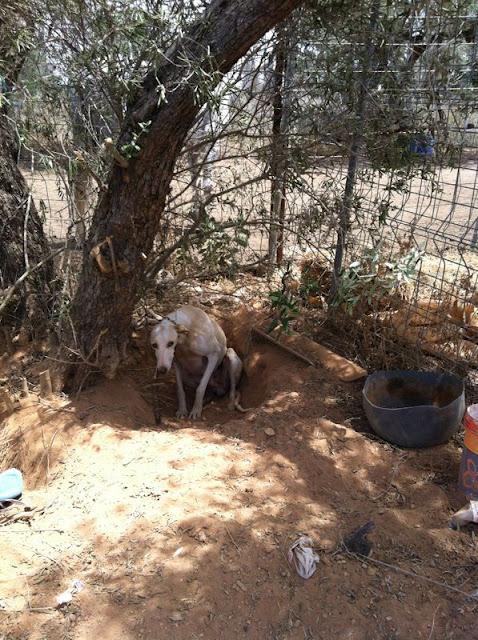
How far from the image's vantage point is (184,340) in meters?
5.02

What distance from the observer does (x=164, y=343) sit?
4.69m

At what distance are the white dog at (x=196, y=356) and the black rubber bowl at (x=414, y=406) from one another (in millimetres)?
1338

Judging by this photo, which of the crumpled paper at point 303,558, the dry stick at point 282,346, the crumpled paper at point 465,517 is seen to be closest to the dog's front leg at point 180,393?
the dry stick at point 282,346

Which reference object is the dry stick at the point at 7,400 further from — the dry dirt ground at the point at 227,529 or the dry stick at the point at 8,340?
the dry stick at the point at 8,340

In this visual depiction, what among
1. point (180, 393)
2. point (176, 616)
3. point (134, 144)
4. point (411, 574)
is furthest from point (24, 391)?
point (411, 574)

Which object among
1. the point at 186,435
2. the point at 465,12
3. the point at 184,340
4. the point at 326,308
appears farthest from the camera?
the point at 326,308

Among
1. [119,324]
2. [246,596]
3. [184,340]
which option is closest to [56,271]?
[119,324]

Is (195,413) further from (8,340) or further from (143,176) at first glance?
(143,176)

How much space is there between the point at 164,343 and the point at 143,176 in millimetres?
1441

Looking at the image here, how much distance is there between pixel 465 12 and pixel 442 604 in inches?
162

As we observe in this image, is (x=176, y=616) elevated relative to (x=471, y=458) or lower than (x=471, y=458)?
lower

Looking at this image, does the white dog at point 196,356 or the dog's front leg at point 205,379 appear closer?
the white dog at point 196,356

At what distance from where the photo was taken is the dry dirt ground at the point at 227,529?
8.25 ft

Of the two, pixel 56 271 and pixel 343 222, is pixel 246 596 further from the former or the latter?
pixel 56 271
